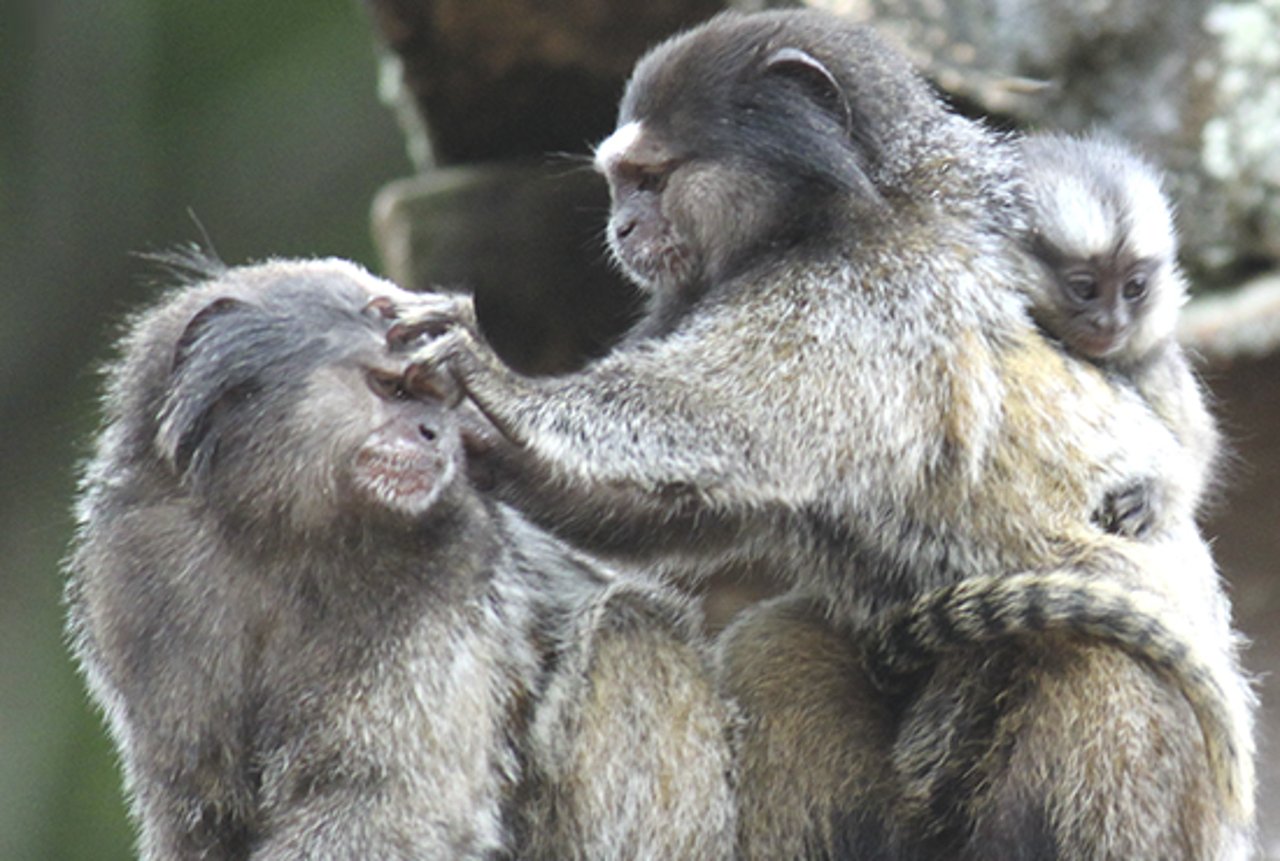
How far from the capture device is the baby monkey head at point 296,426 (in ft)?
13.5

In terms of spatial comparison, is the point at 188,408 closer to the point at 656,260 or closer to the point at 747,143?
the point at 656,260

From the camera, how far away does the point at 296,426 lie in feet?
13.6

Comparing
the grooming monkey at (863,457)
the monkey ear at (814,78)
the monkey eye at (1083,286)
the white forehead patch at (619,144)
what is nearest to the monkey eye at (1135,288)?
the monkey eye at (1083,286)

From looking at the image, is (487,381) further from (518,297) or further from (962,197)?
(518,297)

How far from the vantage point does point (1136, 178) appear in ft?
17.3

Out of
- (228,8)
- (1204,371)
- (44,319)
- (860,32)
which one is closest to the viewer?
(860,32)

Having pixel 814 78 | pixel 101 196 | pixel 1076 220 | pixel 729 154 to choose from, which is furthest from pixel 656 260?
pixel 101 196

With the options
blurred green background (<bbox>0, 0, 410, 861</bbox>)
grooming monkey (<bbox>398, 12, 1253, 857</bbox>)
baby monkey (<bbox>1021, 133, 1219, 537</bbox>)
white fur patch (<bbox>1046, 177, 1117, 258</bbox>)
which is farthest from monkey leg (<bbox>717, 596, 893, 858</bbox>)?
blurred green background (<bbox>0, 0, 410, 861</bbox>)

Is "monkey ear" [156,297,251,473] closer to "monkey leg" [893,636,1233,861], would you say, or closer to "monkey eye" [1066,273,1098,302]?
"monkey leg" [893,636,1233,861]

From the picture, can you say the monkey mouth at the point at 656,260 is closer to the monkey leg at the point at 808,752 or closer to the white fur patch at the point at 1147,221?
the monkey leg at the point at 808,752

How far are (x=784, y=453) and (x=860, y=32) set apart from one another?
141 cm

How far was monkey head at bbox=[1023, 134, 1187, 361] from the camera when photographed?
4875mm

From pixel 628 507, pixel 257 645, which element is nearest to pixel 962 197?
pixel 628 507

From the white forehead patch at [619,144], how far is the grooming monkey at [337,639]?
971mm
